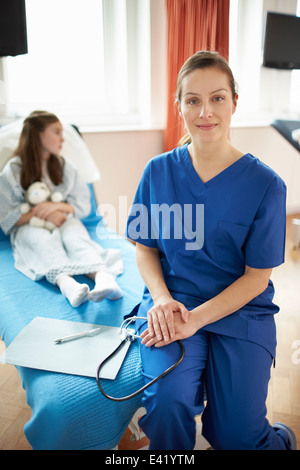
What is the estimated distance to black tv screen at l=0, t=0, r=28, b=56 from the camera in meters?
1.74

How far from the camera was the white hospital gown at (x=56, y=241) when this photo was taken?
149 centimetres

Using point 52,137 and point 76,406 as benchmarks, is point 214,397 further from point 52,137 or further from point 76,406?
point 52,137

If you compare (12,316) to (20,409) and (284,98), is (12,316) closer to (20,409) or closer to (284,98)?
(20,409)

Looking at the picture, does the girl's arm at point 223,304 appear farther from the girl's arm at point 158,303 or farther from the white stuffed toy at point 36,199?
the white stuffed toy at point 36,199

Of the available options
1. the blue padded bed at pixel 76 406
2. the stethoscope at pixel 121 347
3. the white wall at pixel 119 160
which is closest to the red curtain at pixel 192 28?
the white wall at pixel 119 160

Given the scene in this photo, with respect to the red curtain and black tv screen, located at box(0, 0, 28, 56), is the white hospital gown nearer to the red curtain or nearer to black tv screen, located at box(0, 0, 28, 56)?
black tv screen, located at box(0, 0, 28, 56)

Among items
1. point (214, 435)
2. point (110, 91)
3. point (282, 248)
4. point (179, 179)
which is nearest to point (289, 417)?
point (214, 435)

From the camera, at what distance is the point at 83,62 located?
8.94ft

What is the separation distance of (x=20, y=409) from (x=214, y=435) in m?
0.71

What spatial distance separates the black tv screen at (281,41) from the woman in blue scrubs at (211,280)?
2.12 m

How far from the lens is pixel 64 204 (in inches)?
73.9

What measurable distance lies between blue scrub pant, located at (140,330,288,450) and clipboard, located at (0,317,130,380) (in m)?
0.13

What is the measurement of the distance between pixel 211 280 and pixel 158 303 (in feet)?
0.52

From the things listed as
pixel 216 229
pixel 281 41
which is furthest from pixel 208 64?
pixel 281 41
